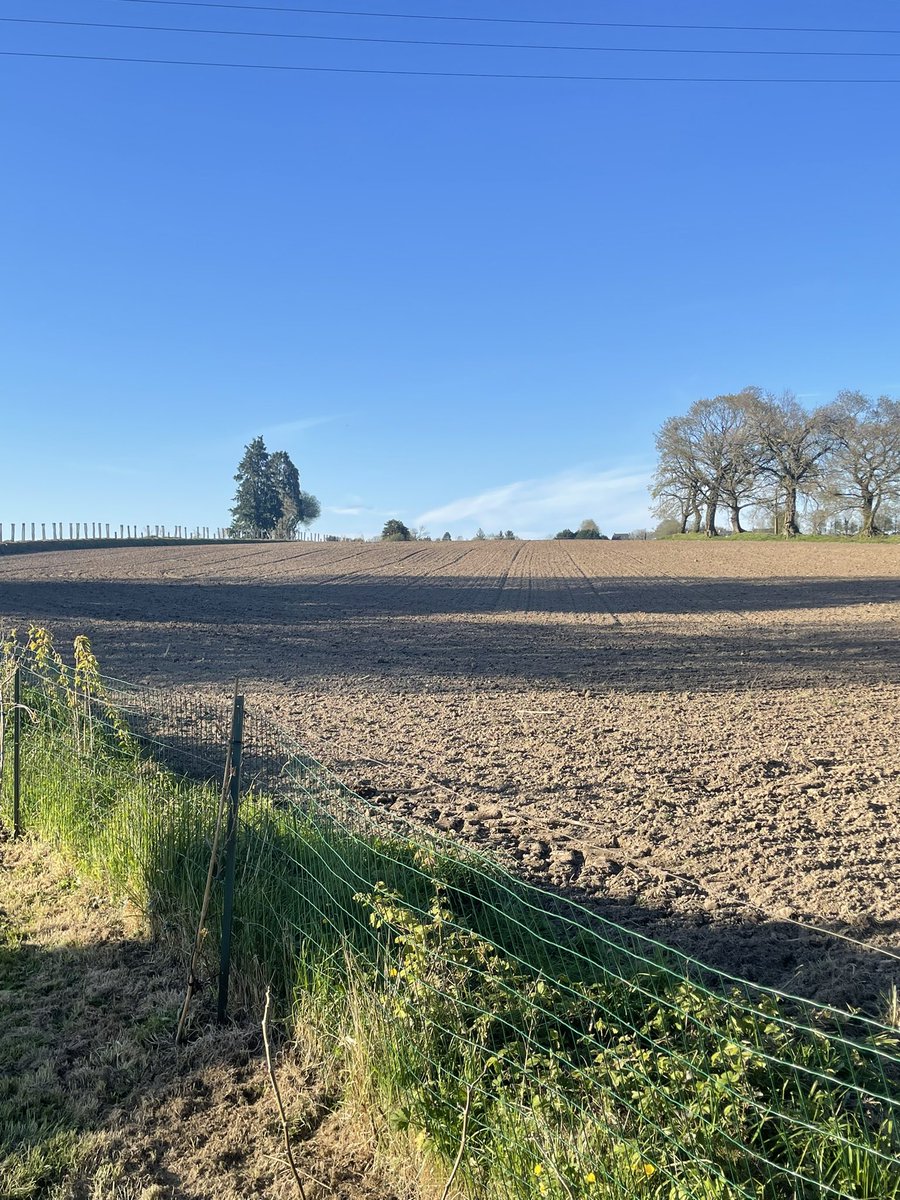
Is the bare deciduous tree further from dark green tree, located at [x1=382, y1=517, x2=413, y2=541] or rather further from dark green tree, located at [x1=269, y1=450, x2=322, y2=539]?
dark green tree, located at [x1=269, y1=450, x2=322, y2=539]

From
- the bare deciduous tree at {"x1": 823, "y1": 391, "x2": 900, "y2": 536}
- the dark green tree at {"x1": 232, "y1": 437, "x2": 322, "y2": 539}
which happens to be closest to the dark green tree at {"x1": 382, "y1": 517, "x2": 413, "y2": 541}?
the dark green tree at {"x1": 232, "y1": 437, "x2": 322, "y2": 539}

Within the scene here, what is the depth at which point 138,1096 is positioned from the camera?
354 centimetres

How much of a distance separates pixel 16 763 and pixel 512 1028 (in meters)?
4.71

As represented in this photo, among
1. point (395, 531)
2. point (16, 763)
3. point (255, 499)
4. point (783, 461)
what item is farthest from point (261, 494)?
point (16, 763)

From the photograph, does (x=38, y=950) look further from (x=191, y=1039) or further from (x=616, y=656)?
(x=616, y=656)

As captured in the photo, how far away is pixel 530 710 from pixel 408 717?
1467 millimetres

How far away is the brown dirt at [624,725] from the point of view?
204 inches

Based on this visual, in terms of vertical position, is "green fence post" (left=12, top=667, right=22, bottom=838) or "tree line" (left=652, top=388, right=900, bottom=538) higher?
"tree line" (left=652, top=388, right=900, bottom=538)

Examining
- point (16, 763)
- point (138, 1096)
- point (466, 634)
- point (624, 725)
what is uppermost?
point (466, 634)

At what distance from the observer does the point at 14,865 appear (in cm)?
591

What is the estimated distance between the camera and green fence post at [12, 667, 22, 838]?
6430 mm

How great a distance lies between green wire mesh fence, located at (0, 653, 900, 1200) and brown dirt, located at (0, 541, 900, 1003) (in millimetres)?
589

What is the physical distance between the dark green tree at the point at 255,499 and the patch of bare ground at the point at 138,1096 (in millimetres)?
111373

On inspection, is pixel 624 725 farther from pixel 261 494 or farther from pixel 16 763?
pixel 261 494
